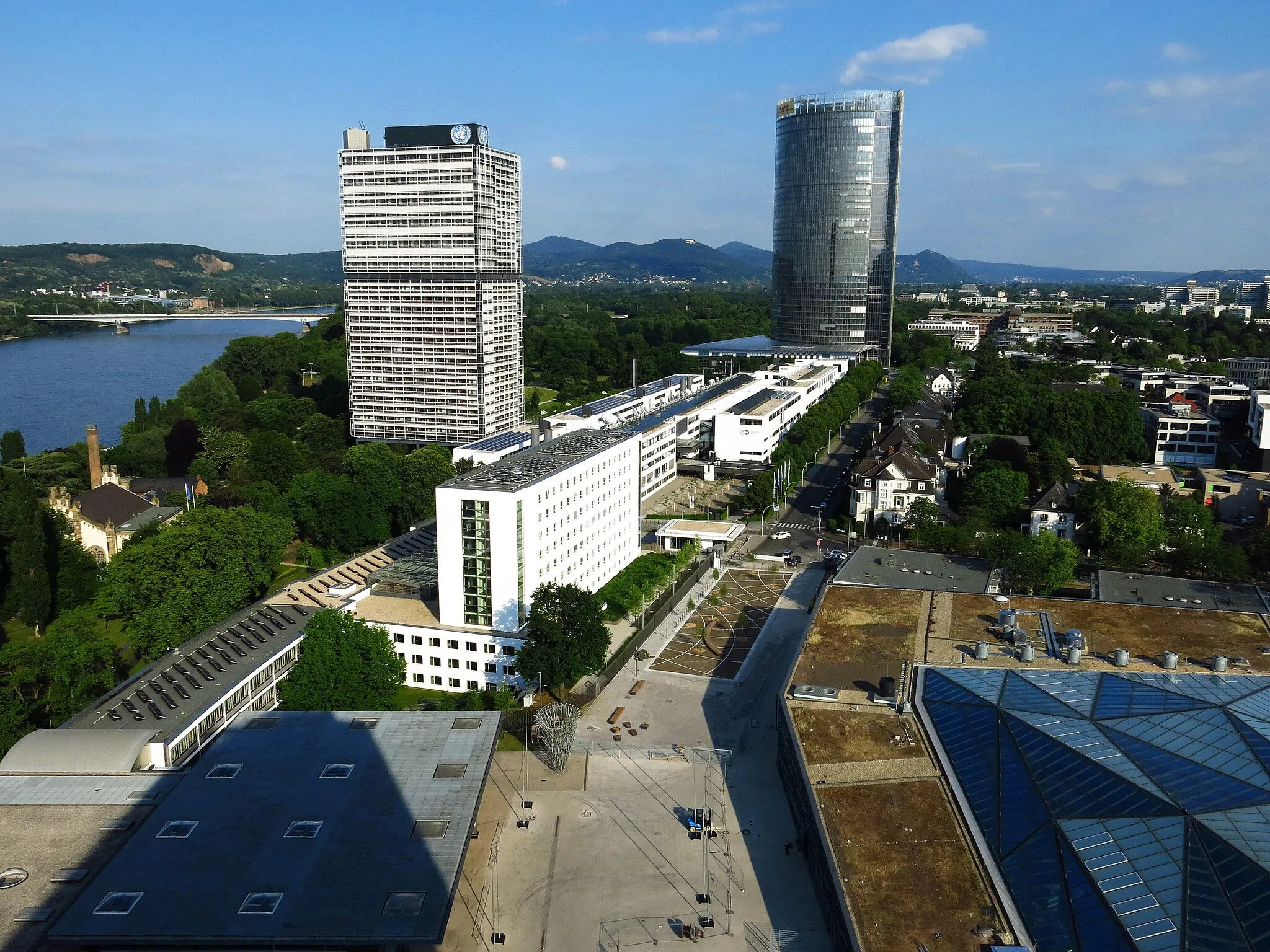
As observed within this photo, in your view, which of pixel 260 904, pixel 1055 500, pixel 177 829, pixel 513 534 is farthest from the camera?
pixel 1055 500

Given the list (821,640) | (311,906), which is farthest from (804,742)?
(311,906)

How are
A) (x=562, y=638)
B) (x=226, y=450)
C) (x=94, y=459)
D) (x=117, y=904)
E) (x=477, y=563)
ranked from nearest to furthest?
1. (x=117, y=904)
2. (x=562, y=638)
3. (x=477, y=563)
4. (x=94, y=459)
5. (x=226, y=450)

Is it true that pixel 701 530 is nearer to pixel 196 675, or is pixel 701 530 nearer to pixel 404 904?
pixel 196 675

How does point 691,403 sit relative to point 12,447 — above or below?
above

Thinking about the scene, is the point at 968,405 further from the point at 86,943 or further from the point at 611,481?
the point at 86,943

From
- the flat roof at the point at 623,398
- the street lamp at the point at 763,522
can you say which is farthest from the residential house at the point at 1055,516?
the flat roof at the point at 623,398

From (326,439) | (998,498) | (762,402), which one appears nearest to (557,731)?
(998,498)

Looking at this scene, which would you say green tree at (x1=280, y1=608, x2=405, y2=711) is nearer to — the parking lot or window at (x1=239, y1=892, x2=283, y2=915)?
window at (x1=239, y1=892, x2=283, y2=915)
